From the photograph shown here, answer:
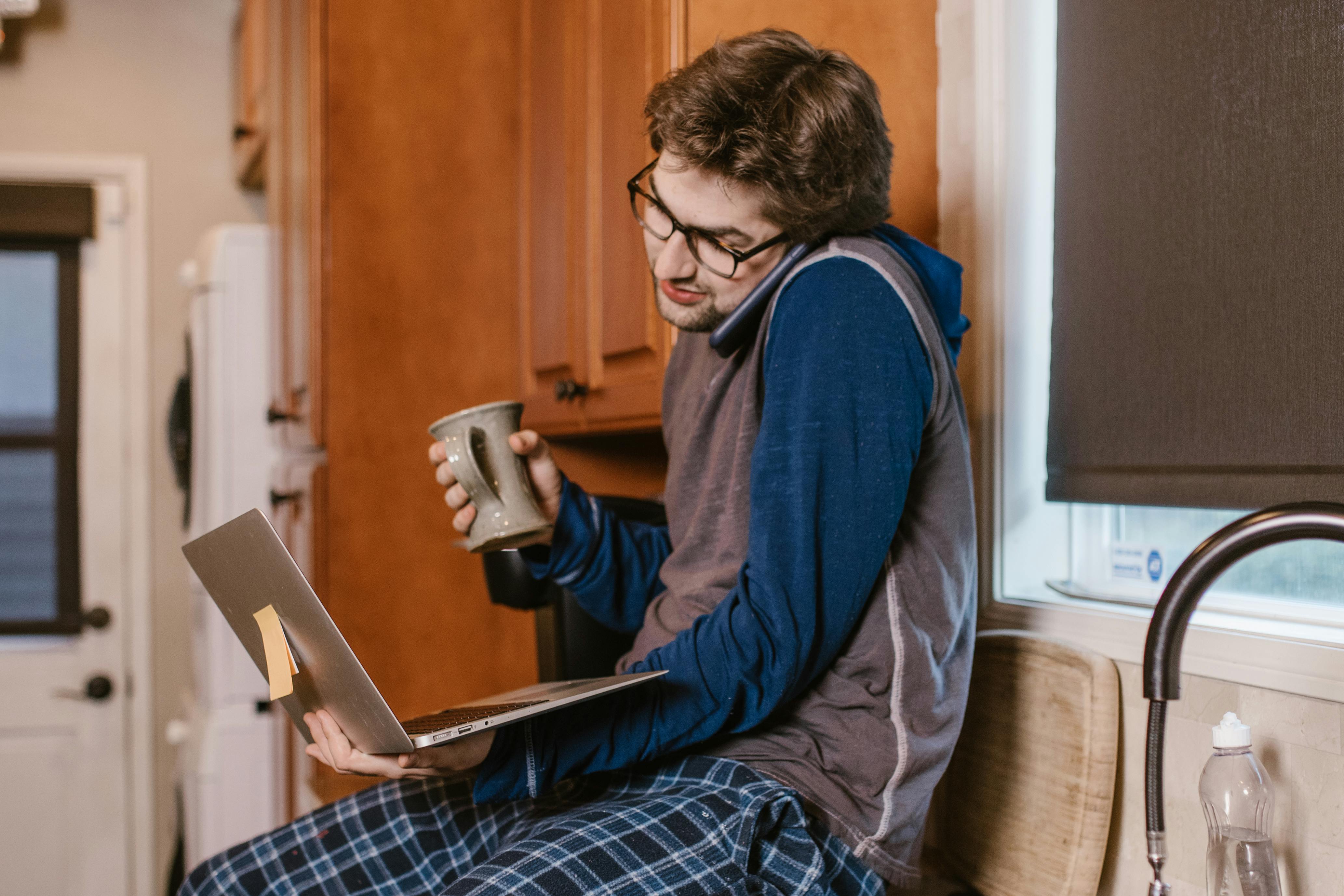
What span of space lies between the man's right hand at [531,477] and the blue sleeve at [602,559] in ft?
0.06

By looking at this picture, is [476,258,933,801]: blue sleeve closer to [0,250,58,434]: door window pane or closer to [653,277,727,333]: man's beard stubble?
[653,277,727,333]: man's beard stubble

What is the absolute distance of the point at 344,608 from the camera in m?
1.81

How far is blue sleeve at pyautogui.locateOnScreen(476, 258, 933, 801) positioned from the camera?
81 cm

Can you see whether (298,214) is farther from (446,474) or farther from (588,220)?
(446,474)

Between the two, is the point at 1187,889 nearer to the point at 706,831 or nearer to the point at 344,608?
the point at 706,831

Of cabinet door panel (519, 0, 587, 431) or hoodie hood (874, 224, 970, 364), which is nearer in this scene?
hoodie hood (874, 224, 970, 364)

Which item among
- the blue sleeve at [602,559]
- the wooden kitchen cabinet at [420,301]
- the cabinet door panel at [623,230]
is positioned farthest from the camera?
the wooden kitchen cabinet at [420,301]

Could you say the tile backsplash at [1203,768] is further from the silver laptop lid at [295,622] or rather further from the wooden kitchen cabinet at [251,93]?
the wooden kitchen cabinet at [251,93]

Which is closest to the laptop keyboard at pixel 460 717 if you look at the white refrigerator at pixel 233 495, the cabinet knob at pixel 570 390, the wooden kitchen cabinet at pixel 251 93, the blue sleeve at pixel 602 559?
the blue sleeve at pixel 602 559

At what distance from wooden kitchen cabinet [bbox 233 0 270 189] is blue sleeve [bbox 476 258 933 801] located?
5.96 feet

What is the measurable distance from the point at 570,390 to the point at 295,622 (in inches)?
33.7

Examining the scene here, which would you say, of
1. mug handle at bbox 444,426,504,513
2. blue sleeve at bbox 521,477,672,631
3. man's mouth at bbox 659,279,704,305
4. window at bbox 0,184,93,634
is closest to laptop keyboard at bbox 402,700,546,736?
mug handle at bbox 444,426,504,513

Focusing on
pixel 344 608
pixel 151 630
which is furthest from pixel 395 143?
pixel 151 630

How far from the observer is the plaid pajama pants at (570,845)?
0.76 metres
